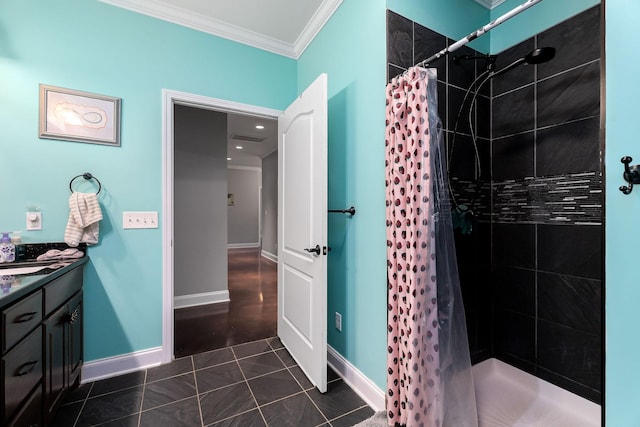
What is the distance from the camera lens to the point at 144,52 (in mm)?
1994

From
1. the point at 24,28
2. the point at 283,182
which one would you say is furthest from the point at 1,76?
the point at 283,182

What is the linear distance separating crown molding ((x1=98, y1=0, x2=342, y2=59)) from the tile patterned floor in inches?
105

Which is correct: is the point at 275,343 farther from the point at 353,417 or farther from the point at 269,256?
the point at 269,256

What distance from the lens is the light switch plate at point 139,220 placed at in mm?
1941

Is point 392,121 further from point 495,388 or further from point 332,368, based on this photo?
point 495,388

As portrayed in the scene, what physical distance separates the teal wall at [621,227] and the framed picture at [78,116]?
2.61 metres

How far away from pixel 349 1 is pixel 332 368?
2637mm

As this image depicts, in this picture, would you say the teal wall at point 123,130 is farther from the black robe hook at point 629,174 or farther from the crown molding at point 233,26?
the black robe hook at point 629,174

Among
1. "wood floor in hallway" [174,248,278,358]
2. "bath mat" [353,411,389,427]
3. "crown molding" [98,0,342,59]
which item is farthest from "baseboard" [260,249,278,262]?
"bath mat" [353,411,389,427]

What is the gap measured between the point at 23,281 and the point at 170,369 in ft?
4.13

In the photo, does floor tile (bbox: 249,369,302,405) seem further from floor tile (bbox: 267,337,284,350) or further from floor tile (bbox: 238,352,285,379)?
floor tile (bbox: 267,337,284,350)

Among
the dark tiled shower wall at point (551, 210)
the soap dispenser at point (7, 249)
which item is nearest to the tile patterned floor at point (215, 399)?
the soap dispenser at point (7, 249)

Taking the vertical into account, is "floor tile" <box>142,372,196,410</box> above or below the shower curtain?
below

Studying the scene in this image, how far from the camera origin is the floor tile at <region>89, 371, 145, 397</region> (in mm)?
1745
